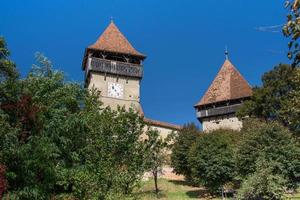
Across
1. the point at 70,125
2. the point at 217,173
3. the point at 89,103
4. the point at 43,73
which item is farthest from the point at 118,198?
the point at 217,173

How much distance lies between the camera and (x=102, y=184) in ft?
36.4

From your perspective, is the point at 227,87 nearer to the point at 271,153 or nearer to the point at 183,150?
the point at 183,150

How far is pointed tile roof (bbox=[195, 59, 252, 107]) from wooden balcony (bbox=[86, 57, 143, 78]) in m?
7.90

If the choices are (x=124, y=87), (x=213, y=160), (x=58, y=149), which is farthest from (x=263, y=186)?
(x=124, y=87)

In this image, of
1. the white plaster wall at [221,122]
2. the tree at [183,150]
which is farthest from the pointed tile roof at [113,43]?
the white plaster wall at [221,122]

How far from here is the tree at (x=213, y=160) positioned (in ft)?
84.0

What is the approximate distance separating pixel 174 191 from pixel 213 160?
4.14m

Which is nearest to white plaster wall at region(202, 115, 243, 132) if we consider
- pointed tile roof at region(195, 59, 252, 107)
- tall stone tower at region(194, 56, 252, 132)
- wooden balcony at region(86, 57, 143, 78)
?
tall stone tower at region(194, 56, 252, 132)

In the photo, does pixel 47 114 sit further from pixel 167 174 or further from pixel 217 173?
pixel 167 174

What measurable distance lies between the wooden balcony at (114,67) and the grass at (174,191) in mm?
10583

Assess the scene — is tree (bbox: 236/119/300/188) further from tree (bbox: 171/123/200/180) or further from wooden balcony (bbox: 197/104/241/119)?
wooden balcony (bbox: 197/104/241/119)

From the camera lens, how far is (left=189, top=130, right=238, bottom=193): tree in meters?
25.6

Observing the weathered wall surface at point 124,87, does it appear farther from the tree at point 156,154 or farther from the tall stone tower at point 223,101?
the tree at point 156,154

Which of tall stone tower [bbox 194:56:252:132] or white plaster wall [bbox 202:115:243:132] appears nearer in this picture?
white plaster wall [bbox 202:115:243:132]
